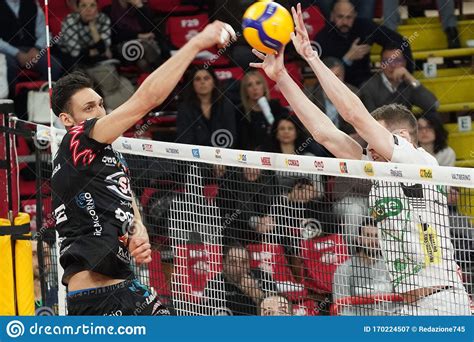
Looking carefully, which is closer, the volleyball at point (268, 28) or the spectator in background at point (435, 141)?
the volleyball at point (268, 28)

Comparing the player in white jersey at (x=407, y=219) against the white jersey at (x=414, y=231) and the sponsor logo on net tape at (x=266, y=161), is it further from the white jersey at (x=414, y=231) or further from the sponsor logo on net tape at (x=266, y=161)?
the sponsor logo on net tape at (x=266, y=161)

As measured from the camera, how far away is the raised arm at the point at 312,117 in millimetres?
6590

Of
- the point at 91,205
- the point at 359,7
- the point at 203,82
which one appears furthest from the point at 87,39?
the point at 91,205

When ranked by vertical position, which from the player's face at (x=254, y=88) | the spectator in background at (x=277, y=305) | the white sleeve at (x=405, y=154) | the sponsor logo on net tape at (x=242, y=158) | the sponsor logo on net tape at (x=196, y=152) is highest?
the player's face at (x=254, y=88)

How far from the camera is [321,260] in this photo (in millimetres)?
7297

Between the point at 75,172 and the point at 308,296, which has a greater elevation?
the point at 75,172

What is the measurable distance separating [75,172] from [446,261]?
6.81 ft

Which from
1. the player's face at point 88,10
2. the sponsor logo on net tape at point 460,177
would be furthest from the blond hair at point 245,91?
the sponsor logo on net tape at point 460,177

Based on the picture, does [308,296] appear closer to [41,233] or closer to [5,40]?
[41,233]

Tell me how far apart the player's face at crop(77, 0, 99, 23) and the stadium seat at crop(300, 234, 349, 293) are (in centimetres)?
463

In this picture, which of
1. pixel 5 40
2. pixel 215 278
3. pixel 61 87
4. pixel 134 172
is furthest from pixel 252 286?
pixel 5 40

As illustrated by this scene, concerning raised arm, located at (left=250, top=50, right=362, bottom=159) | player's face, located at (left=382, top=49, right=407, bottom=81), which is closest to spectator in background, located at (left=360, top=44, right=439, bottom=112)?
player's face, located at (left=382, top=49, right=407, bottom=81)

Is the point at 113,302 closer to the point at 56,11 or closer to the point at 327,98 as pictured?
the point at 327,98

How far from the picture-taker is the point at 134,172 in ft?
26.8
